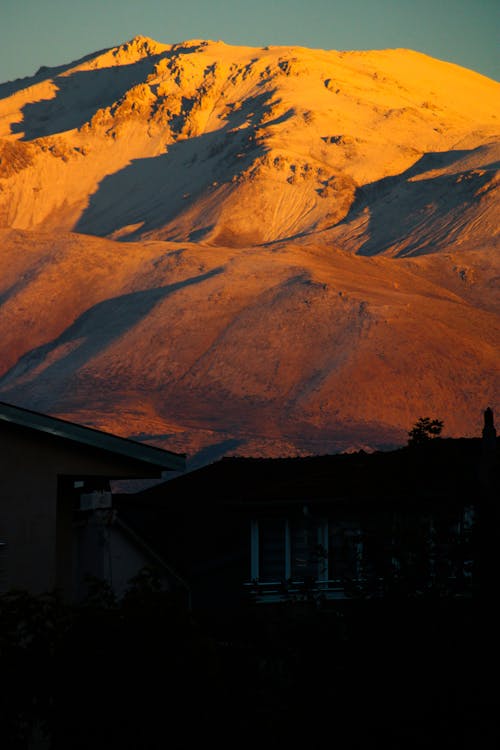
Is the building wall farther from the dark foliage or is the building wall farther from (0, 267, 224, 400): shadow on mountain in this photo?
(0, 267, 224, 400): shadow on mountain

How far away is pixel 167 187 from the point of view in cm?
19062

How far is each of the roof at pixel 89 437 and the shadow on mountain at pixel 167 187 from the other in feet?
530

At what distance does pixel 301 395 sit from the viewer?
104688 mm

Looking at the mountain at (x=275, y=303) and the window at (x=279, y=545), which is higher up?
the mountain at (x=275, y=303)

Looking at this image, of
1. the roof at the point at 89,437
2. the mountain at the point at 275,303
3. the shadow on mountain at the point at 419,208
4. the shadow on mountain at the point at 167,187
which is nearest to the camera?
the roof at the point at 89,437

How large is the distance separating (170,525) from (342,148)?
16910cm

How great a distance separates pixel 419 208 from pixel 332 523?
143 m

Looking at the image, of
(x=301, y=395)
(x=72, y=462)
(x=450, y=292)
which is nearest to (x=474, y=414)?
(x=301, y=395)

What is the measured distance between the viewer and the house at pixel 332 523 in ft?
34.5

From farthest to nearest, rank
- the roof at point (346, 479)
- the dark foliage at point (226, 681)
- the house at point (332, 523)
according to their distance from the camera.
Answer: the roof at point (346, 479) < the house at point (332, 523) < the dark foliage at point (226, 681)

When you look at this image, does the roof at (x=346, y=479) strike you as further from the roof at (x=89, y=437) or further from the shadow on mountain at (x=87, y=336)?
the shadow on mountain at (x=87, y=336)

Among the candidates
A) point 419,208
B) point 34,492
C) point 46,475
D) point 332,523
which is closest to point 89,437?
point 46,475

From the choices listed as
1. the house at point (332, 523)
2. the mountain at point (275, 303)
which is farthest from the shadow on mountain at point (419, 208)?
the house at point (332, 523)

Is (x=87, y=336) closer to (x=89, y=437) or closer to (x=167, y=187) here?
(x=167, y=187)
